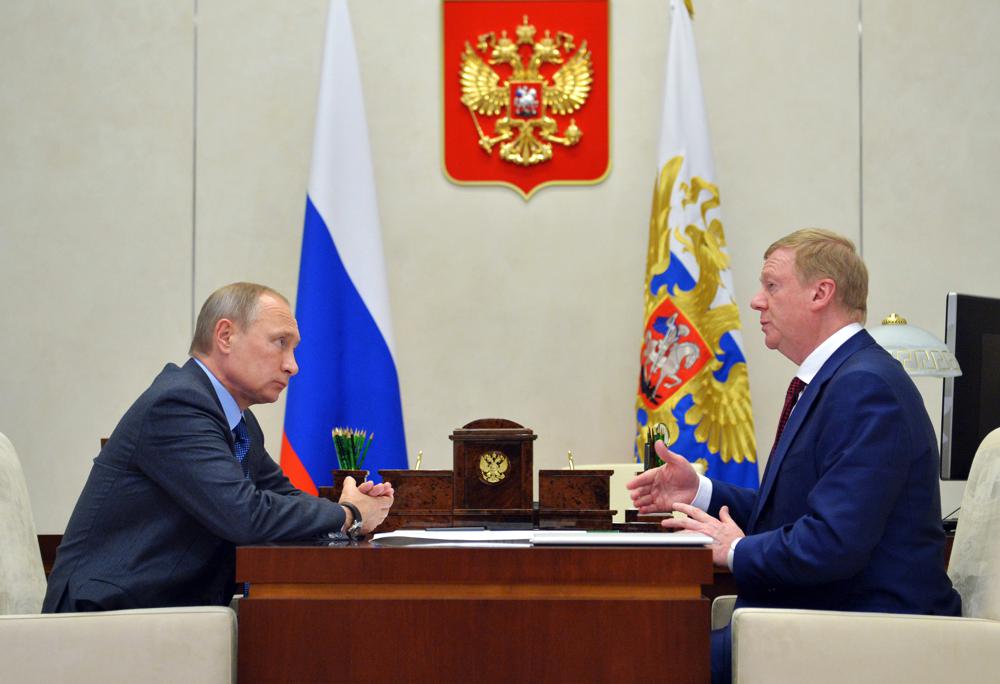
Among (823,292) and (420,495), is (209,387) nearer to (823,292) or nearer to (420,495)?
(420,495)

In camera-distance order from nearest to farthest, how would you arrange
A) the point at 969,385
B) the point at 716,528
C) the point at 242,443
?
the point at 716,528
the point at 242,443
the point at 969,385

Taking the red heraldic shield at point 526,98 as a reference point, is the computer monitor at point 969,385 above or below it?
below

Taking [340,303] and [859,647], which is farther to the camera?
[340,303]

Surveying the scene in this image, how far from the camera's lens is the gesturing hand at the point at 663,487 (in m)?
2.54

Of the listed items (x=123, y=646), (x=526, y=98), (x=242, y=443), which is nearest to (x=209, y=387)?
(x=242, y=443)

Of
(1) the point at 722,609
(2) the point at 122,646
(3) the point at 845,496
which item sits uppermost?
(3) the point at 845,496

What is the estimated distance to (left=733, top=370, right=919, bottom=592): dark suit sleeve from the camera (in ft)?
6.64

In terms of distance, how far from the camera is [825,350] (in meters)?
2.35

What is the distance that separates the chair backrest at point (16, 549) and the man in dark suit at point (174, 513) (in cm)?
13

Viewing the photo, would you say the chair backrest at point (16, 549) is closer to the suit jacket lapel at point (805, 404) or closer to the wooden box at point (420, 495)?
the wooden box at point (420, 495)

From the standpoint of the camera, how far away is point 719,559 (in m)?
2.14

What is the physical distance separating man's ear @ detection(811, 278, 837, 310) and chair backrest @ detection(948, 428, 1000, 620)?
44 centimetres

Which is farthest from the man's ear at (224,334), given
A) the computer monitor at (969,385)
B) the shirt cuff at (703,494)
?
the computer monitor at (969,385)

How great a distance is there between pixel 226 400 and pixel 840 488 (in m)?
1.32
